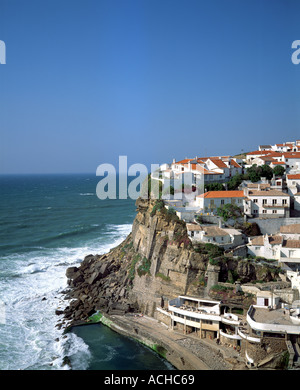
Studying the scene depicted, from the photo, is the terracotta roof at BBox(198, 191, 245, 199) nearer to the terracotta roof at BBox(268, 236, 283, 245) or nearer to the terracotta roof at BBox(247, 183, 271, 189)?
the terracotta roof at BBox(247, 183, 271, 189)

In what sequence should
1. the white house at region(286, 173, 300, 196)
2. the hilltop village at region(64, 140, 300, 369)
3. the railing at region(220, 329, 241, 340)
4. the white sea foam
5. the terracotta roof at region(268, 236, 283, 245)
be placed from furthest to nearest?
the white house at region(286, 173, 300, 196) → the terracotta roof at region(268, 236, 283, 245) → the white sea foam → the railing at region(220, 329, 241, 340) → the hilltop village at region(64, 140, 300, 369)

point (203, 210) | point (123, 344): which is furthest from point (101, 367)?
point (203, 210)

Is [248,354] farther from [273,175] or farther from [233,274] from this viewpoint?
[273,175]

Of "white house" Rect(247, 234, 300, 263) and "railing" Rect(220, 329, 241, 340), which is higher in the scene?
"white house" Rect(247, 234, 300, 263)

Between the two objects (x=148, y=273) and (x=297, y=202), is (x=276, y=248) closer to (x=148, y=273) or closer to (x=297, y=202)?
(x=297, y=202)

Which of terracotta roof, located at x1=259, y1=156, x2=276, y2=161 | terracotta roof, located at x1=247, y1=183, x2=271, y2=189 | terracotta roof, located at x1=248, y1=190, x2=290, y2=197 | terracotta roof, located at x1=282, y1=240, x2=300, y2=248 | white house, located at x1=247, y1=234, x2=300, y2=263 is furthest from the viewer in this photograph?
terracotta roof, located at x1=259, y1=156, x2=276, y2=161

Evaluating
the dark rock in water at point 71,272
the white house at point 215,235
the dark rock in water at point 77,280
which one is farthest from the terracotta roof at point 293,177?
the dark rock in water at point 71,272

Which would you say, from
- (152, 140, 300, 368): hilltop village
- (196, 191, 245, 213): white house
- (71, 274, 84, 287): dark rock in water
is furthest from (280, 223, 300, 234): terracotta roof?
(71, 274, 84, 287): dark rock in water

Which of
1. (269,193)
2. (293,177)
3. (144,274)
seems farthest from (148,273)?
(293,177)
